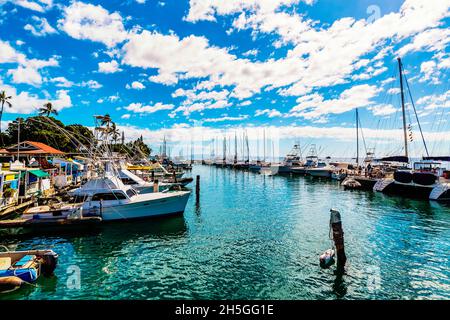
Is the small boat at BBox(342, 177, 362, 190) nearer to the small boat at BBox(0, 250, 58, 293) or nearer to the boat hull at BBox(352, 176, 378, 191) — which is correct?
the boat hull at BBox(352, 176, 378, 191)

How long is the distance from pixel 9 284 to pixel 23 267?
2.72 feet

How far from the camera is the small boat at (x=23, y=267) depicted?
10.9 m

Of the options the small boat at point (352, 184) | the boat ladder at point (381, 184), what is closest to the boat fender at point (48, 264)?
the boat ladder at point (381, 184)

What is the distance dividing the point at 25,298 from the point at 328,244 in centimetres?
1825

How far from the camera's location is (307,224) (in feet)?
76.5

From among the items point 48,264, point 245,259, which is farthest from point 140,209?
point 245,259

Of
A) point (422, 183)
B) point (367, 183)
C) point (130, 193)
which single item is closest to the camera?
point (130, 193)

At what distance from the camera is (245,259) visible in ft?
49.5

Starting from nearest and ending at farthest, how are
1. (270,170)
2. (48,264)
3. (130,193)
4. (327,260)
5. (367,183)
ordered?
(48,264), (327,260), (130,193), (367,183), (270,170)

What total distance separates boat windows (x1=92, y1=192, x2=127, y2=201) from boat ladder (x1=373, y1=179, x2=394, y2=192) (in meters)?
45.7

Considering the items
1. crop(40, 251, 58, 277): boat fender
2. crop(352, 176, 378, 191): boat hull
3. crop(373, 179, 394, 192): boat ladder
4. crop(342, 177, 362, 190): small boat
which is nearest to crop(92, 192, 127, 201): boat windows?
crop(40, 251, 58, 277): boat fender

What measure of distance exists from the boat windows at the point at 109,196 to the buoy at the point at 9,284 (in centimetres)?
1161

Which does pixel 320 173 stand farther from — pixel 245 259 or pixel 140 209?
pixel 245 259
